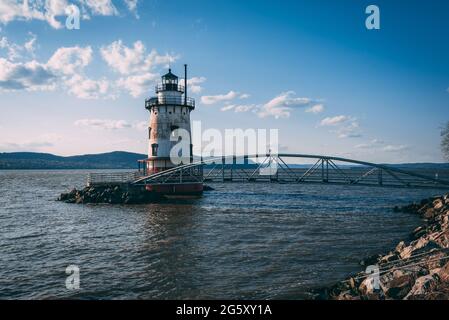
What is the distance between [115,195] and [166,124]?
11211 millimetres

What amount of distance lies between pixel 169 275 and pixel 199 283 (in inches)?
67.7

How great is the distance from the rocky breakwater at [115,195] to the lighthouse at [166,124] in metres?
3.76

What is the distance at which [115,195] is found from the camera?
37.4 metres

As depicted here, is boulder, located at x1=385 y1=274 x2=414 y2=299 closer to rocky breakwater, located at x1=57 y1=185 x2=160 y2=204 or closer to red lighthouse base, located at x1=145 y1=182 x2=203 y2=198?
rocky breakwater, located at x1=57 y1=185 x2=160 y2=204

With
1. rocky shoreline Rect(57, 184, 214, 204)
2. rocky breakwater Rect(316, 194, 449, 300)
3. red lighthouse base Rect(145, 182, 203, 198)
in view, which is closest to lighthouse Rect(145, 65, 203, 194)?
red lighthouse base Rect(145, 182, 203, 198)

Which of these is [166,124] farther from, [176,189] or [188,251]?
[188,251]

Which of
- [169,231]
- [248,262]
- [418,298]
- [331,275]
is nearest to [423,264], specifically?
[418,298]

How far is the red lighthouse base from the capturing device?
3969cm

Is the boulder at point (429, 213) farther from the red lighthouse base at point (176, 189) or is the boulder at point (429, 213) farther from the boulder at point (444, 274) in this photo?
the red lighthouse base at point (176, 189)

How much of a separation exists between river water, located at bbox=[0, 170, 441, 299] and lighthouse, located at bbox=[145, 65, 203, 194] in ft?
35.5

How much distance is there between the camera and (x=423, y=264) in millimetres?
11062

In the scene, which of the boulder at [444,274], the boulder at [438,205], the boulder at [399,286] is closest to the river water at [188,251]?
the boulder at [438,205]

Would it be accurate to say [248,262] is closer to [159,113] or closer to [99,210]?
[99,210]

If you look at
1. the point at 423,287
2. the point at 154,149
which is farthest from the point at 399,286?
the point at 154,149
